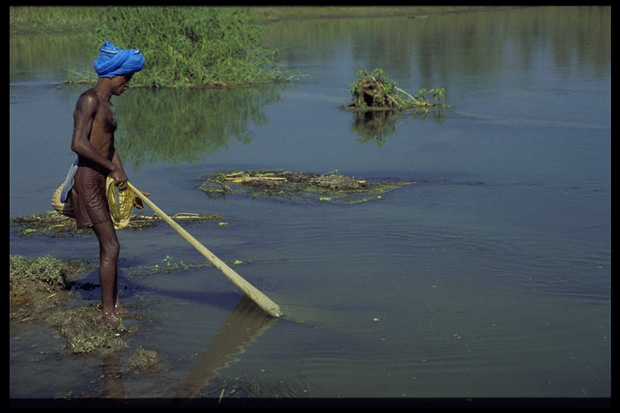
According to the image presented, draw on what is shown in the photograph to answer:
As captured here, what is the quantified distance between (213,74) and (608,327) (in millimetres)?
14871

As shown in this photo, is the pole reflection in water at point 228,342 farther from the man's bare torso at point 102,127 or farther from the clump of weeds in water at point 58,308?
the man's bare torso at point 102,127

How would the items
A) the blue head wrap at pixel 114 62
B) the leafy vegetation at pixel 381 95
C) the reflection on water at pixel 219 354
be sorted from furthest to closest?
the leafy vegetation at pixel 381 95, the blue head wrap at pixel 114 62, the reflection on water at pixel 219 354

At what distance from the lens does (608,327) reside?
5.18 meters

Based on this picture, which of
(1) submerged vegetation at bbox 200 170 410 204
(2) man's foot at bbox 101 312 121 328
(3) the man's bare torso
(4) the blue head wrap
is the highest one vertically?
(4) the blue head wrap

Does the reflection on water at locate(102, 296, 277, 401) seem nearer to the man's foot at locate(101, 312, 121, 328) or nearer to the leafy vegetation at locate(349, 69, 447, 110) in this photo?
the man's foot at locate(101, 312, 121, 328)

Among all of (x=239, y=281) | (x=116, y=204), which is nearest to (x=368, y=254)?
(x=239, y=281)

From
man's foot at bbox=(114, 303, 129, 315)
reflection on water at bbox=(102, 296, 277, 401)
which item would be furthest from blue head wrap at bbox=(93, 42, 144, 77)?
reflection on water at bbox=(102, 296, 277, 401)

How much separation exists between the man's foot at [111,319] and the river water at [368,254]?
0.22 m

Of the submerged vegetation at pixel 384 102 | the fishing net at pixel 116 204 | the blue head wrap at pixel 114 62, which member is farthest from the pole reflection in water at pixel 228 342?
the submerged vegetation at pixel 384 102

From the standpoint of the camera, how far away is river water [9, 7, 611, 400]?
4.58m

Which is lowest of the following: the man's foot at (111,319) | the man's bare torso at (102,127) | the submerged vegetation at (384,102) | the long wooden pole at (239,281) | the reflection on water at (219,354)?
the reflection on water at (219,354)

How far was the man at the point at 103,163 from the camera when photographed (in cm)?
504

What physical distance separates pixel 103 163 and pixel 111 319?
0.94m
